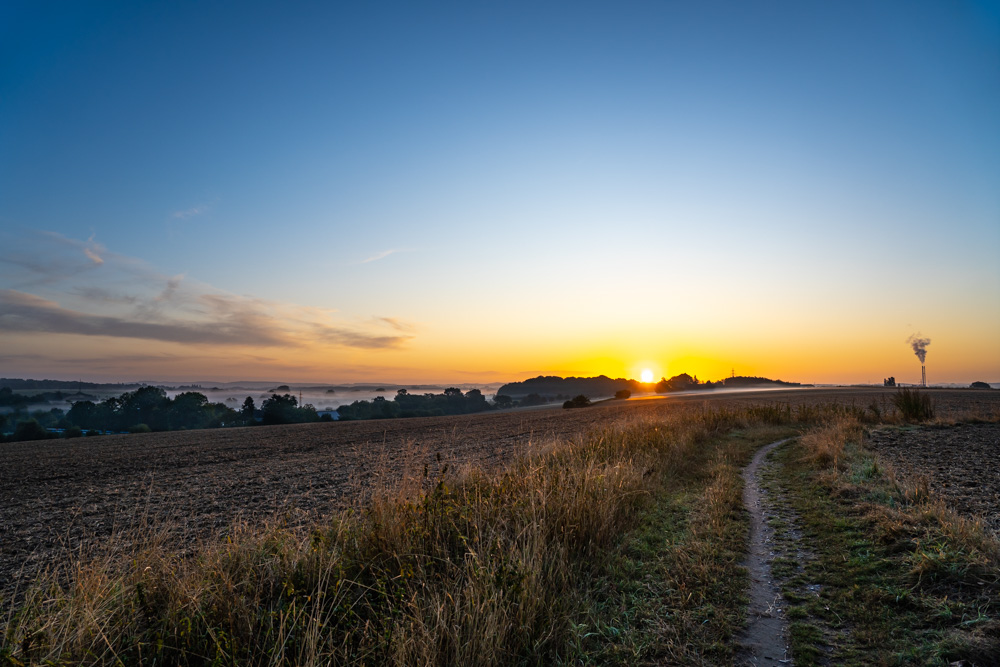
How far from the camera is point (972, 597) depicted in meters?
4.45

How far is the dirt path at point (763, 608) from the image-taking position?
4238 millimetres

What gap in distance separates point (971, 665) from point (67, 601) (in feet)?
23.6

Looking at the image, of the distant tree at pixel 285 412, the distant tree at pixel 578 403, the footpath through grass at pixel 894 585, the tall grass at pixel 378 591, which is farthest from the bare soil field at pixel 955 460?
the distant tree at pixel 578 403

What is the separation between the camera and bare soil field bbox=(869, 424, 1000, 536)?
23.1 feet

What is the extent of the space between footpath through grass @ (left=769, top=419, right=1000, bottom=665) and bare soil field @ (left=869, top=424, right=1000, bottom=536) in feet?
1.78

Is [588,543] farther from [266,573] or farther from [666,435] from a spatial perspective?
[666,435]

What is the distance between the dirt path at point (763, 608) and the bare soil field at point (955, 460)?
248cm

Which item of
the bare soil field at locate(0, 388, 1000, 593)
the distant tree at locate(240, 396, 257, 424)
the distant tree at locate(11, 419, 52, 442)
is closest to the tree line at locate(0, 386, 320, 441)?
the distant tree at locate(240, 396, 257, 424)

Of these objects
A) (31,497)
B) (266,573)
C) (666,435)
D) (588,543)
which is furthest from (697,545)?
(31,497)

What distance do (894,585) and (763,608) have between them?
4.64ft

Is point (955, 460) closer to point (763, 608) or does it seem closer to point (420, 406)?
point (763, 608)

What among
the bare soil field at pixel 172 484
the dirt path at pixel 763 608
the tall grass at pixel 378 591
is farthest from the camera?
the bare soil field at pixel 172 484

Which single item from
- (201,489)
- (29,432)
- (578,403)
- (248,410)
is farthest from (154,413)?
(201,489)

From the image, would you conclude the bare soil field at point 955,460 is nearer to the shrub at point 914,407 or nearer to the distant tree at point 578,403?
the shrub at point 914,407
